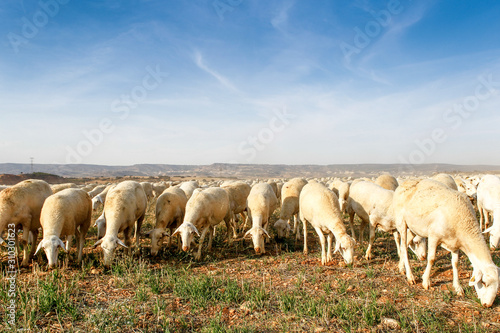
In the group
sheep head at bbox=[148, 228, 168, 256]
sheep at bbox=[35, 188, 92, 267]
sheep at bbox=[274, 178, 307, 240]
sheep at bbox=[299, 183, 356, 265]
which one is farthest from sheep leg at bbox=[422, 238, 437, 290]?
sheep at bbox=[35, 188, 92, 267]

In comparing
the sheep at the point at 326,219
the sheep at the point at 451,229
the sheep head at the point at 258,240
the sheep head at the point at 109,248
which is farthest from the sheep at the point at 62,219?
the sheep at the point at 451,229

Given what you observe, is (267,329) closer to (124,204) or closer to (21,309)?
(21,309)

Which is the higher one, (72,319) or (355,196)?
(355,196)

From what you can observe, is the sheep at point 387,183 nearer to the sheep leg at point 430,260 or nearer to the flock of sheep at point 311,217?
the flock of sheep at point 311,217

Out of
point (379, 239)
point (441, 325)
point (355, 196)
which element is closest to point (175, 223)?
point (355, 196)

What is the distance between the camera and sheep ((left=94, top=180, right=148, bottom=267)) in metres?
7.76

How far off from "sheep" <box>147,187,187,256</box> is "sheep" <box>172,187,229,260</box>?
2.61 ft

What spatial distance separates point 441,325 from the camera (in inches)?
178

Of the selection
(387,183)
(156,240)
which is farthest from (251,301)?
(387,183)

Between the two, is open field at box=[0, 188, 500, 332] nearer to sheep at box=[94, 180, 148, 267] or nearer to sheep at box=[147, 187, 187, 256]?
sheep at box=[94, 180, 148, 267]

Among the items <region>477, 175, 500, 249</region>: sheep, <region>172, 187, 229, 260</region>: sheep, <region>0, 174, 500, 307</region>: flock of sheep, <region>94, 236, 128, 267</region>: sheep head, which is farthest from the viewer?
<region>172, 187, 229, 260</region>: sheep

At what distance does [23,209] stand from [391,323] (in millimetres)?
9826

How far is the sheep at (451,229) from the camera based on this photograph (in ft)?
17.4

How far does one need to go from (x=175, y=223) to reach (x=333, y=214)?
592cm
